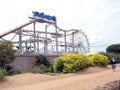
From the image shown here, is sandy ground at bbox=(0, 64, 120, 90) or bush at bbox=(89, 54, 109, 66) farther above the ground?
bush at bbox=(89, 54, 109, 66)

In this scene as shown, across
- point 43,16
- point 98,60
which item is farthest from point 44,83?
point 43,16

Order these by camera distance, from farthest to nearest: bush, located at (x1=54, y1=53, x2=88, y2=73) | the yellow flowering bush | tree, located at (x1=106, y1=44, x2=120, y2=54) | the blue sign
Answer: tree, located at (x1=106, y1=44, x2=120, y2=54), the blue sign, the yellow flowering bush, bush, located at (x1=54, y1=53, x2=88, y2=73)

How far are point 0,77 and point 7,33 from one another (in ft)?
97.3

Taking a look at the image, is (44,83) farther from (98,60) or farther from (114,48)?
(114,48)

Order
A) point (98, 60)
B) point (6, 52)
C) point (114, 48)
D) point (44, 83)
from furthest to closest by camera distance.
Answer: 1. point (114, 48)
2. point (98, 60)
3. point (6, 52)
4. point (44, 83)

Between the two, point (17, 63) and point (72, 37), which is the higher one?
point (72, 37)

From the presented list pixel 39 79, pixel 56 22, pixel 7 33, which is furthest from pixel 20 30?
pixel 39 79

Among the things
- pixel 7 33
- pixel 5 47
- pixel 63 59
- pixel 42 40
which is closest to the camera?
pixel 5 47

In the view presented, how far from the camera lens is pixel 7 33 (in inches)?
1903

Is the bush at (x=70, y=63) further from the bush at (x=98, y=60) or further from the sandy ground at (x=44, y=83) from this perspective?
the sandy ground at (x=44, y=83)

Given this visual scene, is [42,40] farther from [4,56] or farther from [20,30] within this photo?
[4,56]

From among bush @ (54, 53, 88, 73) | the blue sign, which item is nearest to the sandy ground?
bush @ (54, 53, 88, 73)

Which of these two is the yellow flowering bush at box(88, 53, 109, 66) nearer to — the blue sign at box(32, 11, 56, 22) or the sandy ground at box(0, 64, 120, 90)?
the sandy ground at box(0, 64, 120, 90)

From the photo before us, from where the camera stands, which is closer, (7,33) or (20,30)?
(7,33)
